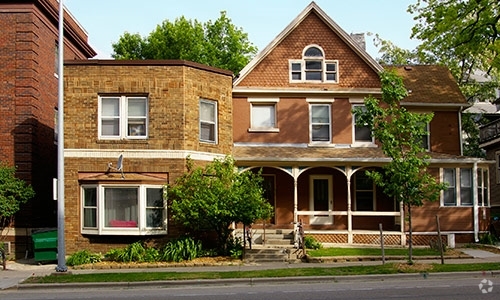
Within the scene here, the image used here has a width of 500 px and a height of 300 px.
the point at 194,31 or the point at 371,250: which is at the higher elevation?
the point at 194,31

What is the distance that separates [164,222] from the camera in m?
20.4

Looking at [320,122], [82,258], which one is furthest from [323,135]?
[82,258]

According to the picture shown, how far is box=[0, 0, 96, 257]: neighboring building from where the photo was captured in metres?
21.4

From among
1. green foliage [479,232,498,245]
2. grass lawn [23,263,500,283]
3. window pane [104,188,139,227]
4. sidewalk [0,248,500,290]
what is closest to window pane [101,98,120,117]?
window pane [104,188,139,227]

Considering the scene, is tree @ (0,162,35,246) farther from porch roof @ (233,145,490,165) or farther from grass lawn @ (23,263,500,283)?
porch roof @ (233,145,490,165)

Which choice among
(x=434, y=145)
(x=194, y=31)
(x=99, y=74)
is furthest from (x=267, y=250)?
(x=194, y=31)

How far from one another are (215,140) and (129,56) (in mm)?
27566

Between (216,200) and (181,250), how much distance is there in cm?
209

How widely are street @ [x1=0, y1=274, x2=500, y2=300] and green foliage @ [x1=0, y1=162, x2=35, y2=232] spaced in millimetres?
5568

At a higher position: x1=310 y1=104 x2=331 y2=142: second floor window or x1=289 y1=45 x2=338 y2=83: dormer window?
x1=289 y1=45 x2=338 y2=83: dormer window

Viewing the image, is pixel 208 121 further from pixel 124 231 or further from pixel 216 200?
pixel 124 231

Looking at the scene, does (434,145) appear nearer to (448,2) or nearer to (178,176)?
(448,2)

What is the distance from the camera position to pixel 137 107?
2117 cm

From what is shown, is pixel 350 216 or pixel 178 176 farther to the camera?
pixel 350 216
